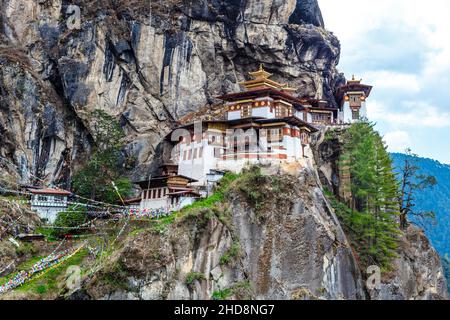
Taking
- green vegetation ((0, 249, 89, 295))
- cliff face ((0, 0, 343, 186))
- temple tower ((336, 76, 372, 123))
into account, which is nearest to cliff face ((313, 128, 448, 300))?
temple tower ((336, 76, 372, 123))

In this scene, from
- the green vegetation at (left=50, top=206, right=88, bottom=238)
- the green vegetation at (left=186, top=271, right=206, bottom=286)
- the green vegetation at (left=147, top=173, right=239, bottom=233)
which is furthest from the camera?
the green vegetation at (left=50, top=206, right=88, bottom=238)

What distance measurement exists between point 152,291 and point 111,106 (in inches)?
1061

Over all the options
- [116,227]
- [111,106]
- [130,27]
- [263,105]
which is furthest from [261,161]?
[130,27]

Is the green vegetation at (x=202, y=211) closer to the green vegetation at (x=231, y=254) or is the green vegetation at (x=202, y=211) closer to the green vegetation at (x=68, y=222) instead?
the green vegetation at (x=231, y=254)

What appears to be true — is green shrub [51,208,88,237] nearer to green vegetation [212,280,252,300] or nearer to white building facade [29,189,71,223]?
white building facade [29,189,71,223]

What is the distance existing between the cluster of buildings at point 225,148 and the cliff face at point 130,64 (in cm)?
621

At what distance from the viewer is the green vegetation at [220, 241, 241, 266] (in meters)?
34.6

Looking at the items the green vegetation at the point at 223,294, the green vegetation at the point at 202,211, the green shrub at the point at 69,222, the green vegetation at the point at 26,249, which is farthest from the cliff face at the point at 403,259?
the green vegetation at the point at 26,249

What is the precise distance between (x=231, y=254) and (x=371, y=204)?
46.8 ft

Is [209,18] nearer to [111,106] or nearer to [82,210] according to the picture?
[111,106]

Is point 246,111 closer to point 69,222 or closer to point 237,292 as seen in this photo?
point 69,222

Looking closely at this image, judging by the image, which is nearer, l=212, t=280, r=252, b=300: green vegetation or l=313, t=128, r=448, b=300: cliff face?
l=212, t=280, r=252, b=300: green vegetation

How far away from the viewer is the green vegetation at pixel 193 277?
32719mm

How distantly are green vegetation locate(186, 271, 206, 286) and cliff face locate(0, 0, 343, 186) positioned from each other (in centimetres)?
1926
